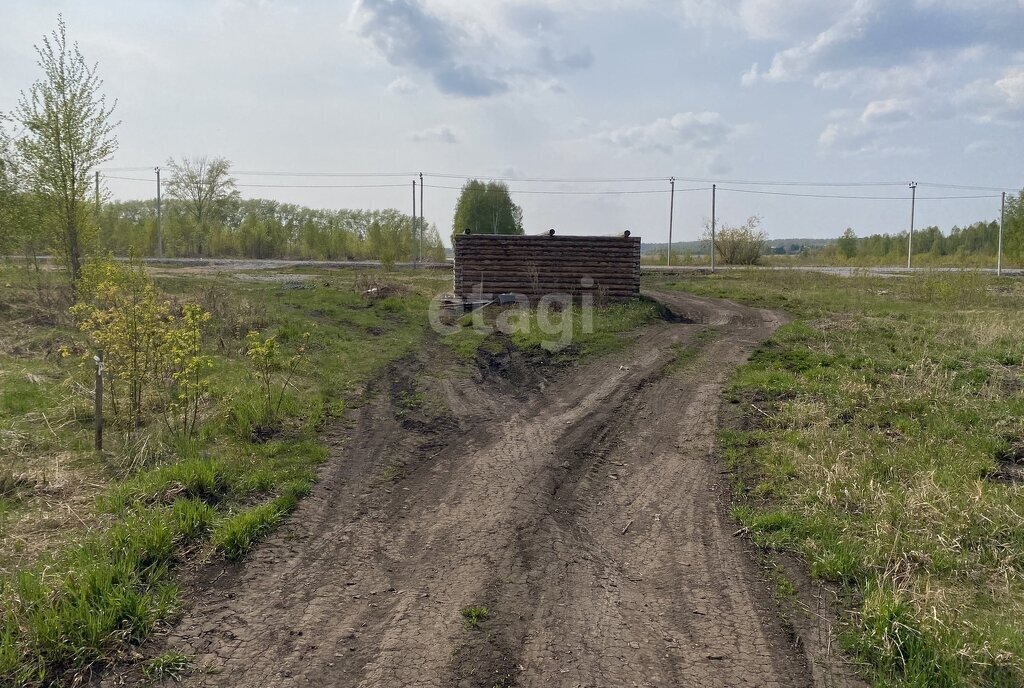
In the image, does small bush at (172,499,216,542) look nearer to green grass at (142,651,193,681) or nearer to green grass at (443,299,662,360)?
green grass at (142,651,193,681)

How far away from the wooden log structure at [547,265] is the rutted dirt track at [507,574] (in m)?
10.3

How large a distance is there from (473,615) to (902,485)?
393 cm

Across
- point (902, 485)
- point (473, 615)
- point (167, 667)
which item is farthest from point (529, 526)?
point (902, 485)

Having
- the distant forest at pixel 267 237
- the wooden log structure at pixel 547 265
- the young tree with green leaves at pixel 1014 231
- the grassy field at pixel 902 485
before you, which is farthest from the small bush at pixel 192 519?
the young tree with green leaves at pixel 1014 231

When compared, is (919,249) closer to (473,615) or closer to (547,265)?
(547,265)

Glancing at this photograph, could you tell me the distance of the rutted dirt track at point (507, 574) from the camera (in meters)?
3.75

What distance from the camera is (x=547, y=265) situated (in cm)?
1839

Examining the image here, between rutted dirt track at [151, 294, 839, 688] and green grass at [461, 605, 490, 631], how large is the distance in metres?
0.04

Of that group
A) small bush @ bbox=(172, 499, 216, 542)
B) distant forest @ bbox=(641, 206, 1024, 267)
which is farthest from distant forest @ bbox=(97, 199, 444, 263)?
small bush @ bbox=(172, 499, 216, 542)

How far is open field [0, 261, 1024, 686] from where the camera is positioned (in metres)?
3.80

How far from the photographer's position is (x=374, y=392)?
31.3 feet

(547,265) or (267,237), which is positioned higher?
(267,237)

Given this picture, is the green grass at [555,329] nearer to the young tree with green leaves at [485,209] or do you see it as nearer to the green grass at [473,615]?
the green grass at [473,615]

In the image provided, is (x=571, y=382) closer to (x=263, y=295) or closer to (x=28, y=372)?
(x=28, y=372)
